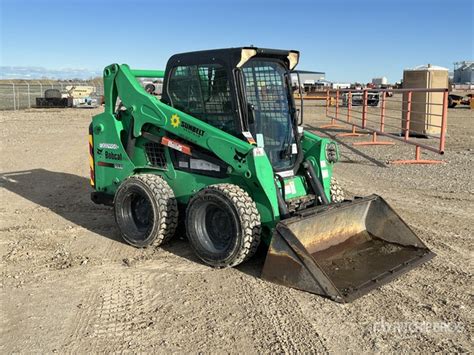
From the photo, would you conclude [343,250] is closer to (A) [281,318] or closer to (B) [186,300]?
(A) [281,318]

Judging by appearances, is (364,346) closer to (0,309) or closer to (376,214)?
(376,214)

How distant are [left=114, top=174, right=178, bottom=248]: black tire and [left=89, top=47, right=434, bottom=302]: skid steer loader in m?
0.01

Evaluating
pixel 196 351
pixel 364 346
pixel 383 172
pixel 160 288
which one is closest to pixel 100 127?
pixel 160 288

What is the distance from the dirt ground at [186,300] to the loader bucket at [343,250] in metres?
0.12

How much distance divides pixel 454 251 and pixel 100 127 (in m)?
4.44

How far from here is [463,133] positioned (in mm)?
17750

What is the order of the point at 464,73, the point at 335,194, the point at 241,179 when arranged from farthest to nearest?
the point at 464,73, the point at 335,194, the point at 241,179

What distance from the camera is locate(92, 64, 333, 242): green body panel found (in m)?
5.00

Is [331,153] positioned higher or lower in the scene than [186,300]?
higher

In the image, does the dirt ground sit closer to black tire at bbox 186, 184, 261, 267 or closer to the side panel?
black tire at bbox 186, 184, 261, 267

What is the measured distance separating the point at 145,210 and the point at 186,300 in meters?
1.84

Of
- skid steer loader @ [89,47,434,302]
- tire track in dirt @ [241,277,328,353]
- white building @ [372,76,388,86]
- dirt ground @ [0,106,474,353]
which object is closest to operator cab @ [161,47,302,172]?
skid steer loader @ [89,47,434,302]

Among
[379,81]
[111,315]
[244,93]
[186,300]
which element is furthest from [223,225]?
[379,81]

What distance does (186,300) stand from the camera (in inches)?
175
